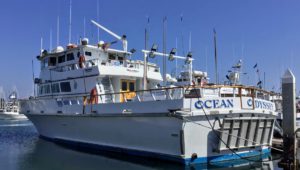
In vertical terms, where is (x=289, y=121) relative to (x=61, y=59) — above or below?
below

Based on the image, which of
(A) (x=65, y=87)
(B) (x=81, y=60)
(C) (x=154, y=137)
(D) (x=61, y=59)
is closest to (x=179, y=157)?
(C) (x=154, y=137)

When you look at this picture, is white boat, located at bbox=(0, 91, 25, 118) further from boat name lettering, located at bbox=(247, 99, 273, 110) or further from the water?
boat name lettering, located at bbox=(247, 99, 273, 110)

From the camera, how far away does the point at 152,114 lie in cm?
1198

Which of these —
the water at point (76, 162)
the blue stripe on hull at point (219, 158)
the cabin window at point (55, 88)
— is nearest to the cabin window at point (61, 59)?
the cabin window at point (55, 88)

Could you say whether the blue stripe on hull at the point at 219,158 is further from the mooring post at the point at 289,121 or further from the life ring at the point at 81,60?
the life ring at the point at 81,60

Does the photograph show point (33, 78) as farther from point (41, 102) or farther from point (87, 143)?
point (87, 143)

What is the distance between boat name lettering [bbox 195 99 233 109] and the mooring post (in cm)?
195

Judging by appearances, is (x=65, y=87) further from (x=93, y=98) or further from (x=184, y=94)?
(x=184, y=94)

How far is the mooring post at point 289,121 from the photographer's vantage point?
10.1m

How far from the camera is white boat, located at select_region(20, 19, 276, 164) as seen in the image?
11453 millimetres

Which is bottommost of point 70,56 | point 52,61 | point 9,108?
point 9,108

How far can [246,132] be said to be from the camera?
12.2 meters

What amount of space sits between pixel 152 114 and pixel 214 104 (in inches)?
87.0

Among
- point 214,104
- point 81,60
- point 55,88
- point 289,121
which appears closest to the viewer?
point 289,121
